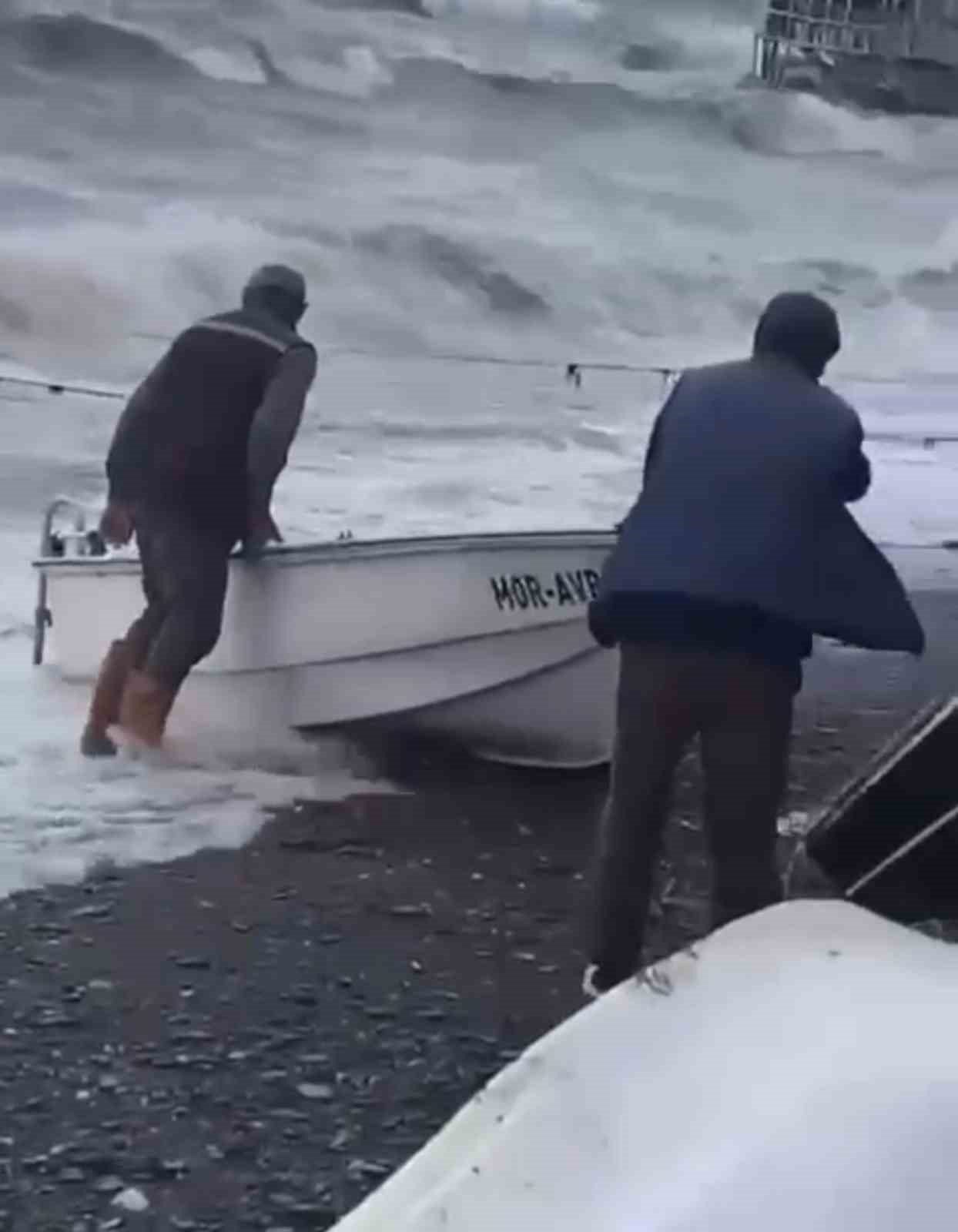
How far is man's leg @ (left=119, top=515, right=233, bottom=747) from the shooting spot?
Answer: 15.7 feet

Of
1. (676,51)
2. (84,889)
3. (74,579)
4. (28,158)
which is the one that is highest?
(676,51)

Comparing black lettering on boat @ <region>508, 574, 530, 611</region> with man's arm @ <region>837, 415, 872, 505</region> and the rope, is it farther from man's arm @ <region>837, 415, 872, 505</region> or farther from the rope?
the rope

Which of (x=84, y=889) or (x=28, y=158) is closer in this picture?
(x=84, y=889)

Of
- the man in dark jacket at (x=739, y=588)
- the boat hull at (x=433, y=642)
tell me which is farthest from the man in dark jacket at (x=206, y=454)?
the man in dark jacket at (x=739, y=588)

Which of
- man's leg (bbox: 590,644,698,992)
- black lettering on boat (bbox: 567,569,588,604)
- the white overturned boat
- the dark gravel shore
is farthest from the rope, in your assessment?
man's leg (bbox: 590,644,698,992)

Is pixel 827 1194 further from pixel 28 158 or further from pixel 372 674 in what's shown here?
pixel 28 158

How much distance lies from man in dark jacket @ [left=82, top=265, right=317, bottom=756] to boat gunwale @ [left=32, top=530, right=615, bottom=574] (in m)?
0.10

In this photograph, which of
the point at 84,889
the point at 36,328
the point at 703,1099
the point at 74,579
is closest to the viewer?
the point at 703,1099

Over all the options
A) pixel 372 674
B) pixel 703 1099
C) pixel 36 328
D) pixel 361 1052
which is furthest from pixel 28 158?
pixel 703 1099

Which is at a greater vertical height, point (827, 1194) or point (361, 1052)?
point (827, 1194)

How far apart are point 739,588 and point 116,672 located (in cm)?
238

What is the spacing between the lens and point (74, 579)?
5348mm

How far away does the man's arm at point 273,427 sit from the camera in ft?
15.5

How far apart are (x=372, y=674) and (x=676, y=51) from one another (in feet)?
17.4
